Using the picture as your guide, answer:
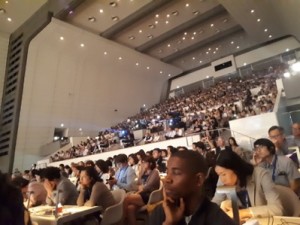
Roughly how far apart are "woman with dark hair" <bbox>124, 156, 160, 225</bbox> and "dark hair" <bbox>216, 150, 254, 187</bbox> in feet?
7.41

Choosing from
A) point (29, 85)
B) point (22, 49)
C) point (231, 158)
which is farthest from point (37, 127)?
point (231, 158)

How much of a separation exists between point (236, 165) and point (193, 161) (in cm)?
102

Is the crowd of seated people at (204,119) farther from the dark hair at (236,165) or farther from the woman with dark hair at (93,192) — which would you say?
the dark hair at (236,165)

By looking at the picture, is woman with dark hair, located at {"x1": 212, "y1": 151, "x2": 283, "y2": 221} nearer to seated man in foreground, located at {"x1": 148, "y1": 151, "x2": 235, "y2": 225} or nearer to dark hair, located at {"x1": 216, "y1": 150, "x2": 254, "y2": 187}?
dark hair, located at {"x1": 216, "y1": 150, "x2": 254, "y2": 187}

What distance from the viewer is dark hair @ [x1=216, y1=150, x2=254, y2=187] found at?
1.97m

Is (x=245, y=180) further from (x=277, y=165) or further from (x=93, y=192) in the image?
(x=93, y=192)

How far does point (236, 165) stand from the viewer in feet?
6.48

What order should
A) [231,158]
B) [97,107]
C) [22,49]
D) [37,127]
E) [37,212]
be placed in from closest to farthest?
[231,158]
[37,212]
[22,49]
[37,127]
[97,107]

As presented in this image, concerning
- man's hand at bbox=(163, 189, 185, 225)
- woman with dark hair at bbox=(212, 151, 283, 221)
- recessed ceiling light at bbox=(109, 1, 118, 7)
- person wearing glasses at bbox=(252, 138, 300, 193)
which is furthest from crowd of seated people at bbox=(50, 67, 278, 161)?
man's hand at bbox=(163, 189, 185, 225)

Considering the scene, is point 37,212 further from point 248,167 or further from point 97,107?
point 97,107

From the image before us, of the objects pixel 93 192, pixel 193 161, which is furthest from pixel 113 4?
pixel 193 161

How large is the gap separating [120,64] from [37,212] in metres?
16.4

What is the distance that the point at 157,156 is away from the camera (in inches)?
271

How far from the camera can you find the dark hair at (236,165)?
1966mm
